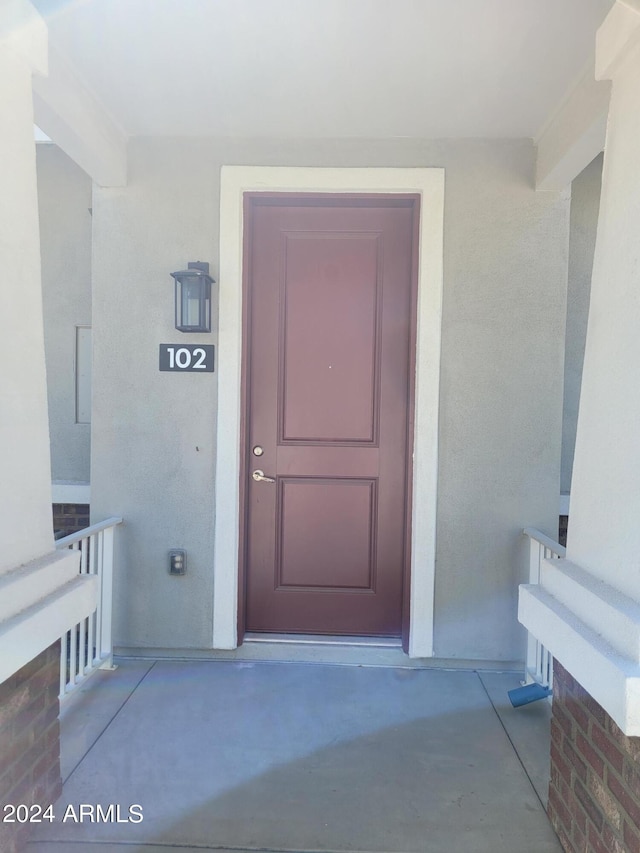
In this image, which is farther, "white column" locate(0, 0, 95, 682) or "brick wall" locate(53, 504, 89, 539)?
"brick wall" locate(53, 504, 89, 539)

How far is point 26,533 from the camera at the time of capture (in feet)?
5.55

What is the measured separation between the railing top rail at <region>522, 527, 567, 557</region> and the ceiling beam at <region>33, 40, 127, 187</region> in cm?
267

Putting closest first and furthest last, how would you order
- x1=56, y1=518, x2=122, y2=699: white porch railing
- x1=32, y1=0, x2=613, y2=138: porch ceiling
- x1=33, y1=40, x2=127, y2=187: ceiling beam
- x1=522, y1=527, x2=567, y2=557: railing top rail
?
x1=32, y1=0, x2=613, y2=138: porch ceiling, x1=33, y1=40, x2=127, y2=187: ceiling beam, x1=522, y1=527, x2=567, y2=557: railing top rail, x1=56, y1=518, x2=122, y2=699: white porch railing

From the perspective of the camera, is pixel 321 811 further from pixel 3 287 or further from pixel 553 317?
pixel 553 317

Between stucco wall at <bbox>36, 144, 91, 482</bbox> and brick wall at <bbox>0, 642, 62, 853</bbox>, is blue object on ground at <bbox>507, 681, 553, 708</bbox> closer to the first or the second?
brick wall at <bbox>0, 642, 62, 853</bbox>

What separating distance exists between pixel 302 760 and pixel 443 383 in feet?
5.87

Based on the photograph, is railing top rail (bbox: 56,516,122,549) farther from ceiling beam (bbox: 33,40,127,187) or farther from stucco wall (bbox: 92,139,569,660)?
ceiling beam (bbox: 33,40,127,187)

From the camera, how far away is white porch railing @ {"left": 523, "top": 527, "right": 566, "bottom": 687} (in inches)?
101

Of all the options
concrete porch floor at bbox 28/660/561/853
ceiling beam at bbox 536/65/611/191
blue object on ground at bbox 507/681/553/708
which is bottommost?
concrete porch floor at bbox 28/660/561/853

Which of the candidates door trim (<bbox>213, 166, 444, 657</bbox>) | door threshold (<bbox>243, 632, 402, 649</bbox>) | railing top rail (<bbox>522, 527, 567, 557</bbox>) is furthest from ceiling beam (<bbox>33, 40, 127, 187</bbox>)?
railing top rail (<bbox>522, 527, 567, 557</bbox>)

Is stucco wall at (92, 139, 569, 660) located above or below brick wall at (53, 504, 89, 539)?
above

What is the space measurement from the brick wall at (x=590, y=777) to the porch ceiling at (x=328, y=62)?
224cm

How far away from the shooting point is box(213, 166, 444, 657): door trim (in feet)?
9.17

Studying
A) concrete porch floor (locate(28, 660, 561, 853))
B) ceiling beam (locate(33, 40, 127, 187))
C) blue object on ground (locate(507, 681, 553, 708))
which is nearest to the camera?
concrete porch floor (locate(28, 660, 561, 853))
